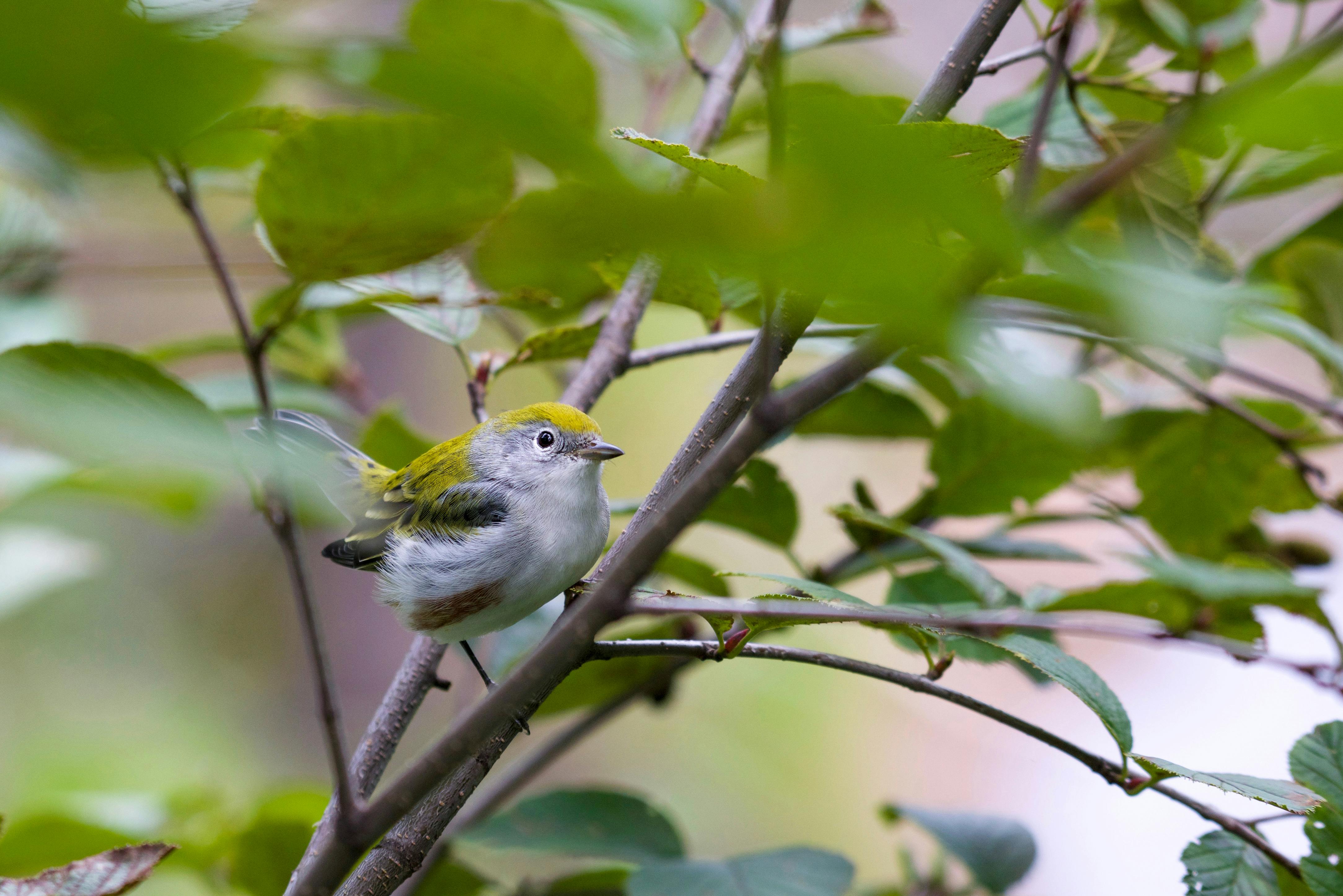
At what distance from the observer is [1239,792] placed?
2.60 ft

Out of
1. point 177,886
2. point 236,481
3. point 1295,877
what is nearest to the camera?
point 236,481

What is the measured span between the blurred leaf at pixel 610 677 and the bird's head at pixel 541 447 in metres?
0.36

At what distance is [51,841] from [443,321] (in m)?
0.83

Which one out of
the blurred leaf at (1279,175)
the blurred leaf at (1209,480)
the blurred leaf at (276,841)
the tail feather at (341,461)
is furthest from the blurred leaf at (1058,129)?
the blurred leaf at (276,841)

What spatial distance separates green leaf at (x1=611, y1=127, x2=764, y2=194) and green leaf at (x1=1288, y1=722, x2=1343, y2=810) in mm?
801

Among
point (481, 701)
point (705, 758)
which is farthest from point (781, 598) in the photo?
point (705, 758)

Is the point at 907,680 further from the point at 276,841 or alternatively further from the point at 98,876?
the point at 276,841

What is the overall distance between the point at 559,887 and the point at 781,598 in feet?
2.65

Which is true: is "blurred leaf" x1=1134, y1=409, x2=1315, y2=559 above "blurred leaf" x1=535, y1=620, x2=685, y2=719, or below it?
above

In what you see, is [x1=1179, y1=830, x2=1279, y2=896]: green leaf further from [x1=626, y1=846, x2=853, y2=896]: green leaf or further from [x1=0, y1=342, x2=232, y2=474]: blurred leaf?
[x1=0, y1=342, x2=232, y2=474]: blurred leaf

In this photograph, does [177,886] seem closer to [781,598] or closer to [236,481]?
[236,481]

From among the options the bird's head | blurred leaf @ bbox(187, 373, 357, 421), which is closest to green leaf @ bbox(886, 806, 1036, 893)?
the bird's head

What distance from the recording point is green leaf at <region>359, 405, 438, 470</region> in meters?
1.38

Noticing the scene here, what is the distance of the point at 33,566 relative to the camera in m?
1.67
